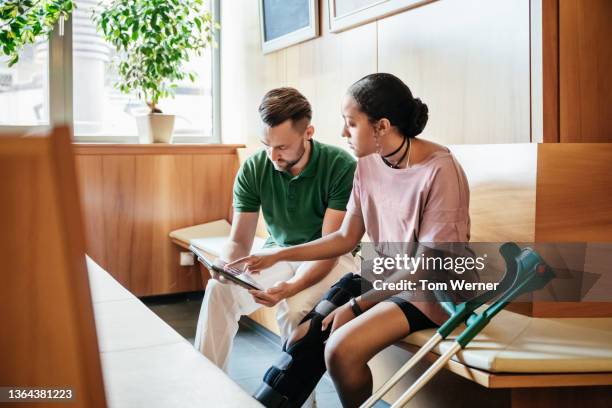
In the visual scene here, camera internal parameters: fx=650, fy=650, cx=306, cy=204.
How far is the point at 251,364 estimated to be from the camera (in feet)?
10.4

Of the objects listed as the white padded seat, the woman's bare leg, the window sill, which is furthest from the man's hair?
the window sill

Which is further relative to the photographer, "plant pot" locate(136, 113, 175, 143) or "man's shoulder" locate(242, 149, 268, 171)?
"plant pot" locate(136, 113, 175, 143)

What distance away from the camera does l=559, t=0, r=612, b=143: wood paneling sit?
2137 mm

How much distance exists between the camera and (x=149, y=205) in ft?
14.6

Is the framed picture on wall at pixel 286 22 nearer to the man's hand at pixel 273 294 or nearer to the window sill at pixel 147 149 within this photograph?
the window sill at pixel 147 149

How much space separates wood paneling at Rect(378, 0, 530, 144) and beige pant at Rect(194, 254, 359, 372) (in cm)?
77

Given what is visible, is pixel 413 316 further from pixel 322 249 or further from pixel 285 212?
pixel 285 212

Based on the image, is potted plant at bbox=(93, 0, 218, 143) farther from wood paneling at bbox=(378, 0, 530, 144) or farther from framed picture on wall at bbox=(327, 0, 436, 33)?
wood paneling at bbox=(378, 0, 530, 144)

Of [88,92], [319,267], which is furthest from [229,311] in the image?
[88,92]

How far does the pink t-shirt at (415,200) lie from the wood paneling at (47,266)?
1387 millimetres

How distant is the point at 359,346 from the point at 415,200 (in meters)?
0.47

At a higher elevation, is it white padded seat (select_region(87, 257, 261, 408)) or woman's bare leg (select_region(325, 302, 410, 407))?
white padded seat (select_region(87, 257, 261, 408))

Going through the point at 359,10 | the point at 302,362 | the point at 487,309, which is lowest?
the point at 302,362

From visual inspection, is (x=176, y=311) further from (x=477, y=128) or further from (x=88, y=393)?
(x=88, y=393)
